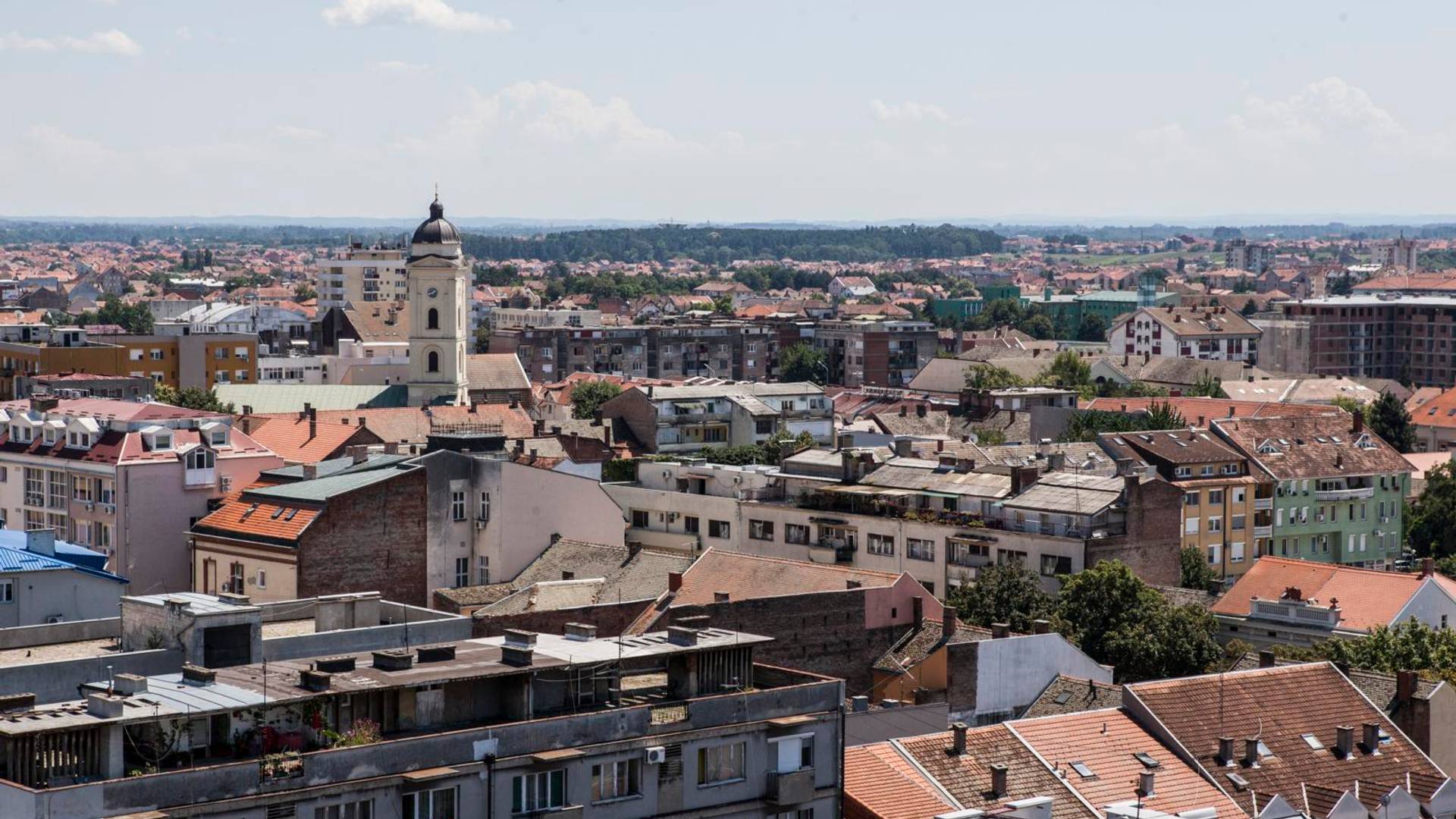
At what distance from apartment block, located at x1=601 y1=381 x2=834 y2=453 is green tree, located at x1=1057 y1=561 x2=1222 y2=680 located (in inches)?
1462

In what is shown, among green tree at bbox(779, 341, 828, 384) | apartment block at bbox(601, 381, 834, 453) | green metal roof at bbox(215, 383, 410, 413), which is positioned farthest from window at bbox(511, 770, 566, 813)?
green tree at bbox(779, 341, 828, 384)

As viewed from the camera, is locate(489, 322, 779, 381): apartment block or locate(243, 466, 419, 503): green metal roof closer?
locate(243, 466, 419, 503): green metal roof

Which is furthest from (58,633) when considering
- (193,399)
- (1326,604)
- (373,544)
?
(193,399)

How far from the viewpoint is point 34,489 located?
56031mm

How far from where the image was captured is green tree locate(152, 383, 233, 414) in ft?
290

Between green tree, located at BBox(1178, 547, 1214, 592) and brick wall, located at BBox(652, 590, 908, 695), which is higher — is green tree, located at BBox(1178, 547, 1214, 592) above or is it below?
below

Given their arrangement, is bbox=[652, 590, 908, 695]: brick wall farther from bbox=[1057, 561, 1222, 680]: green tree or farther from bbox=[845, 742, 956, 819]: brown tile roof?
bbox=[845, 742, 956, 819]: brown tile roof

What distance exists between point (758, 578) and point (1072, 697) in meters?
8.66

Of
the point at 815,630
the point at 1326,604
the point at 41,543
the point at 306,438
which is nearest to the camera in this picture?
the point at 41,543

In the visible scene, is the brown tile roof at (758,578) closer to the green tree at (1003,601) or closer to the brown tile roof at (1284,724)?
the green tree at (1003,601)

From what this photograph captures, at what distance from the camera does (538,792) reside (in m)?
23.1

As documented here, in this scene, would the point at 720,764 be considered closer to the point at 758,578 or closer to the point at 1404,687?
the point at 1404,687

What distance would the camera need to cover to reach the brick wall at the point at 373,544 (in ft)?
146

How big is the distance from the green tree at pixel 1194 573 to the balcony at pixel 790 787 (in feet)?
114
